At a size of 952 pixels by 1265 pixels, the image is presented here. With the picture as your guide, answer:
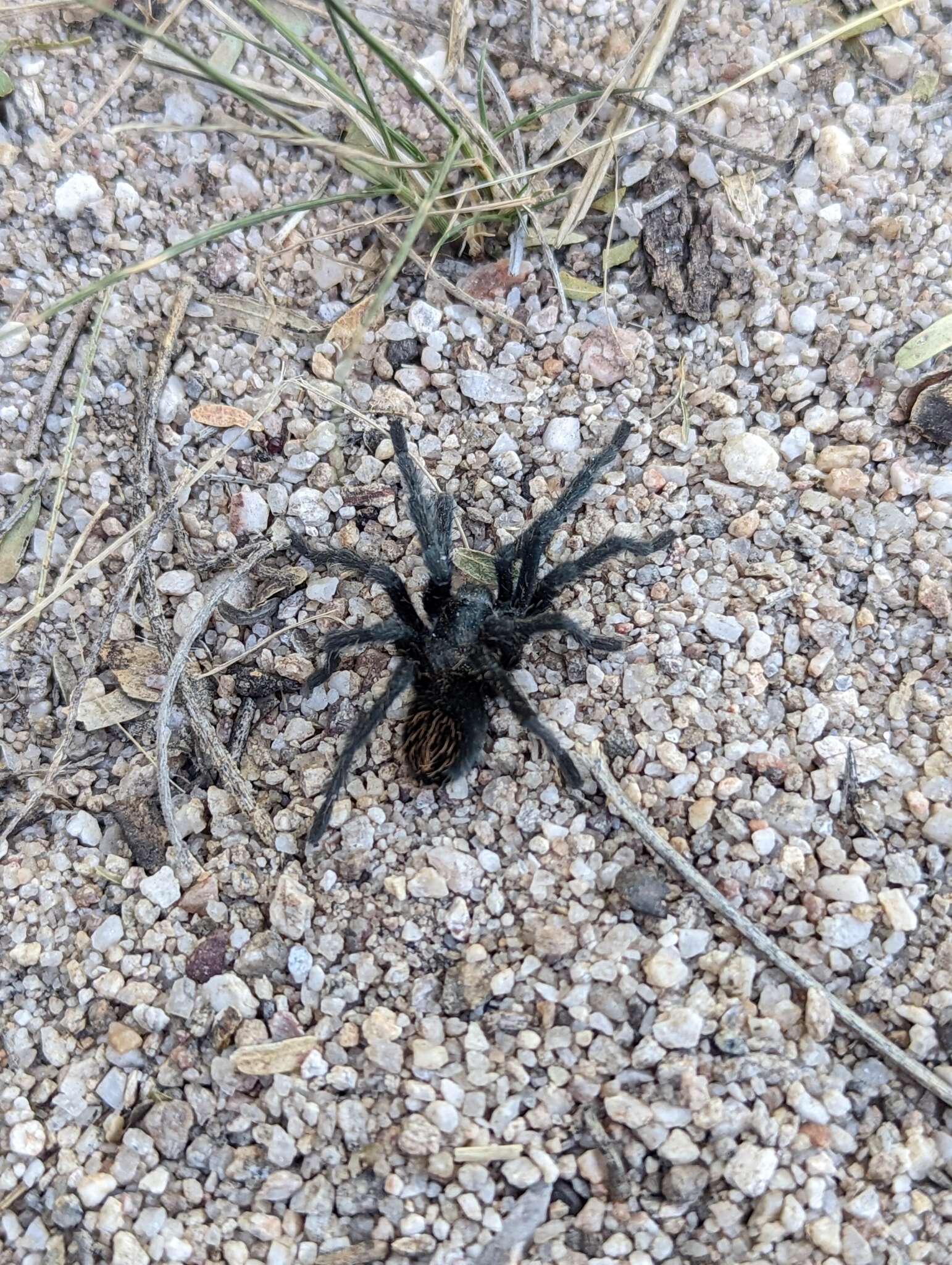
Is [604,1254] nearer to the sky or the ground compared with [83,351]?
nearer to the ground

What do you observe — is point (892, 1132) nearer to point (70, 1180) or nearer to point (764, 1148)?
point (764, 1148)

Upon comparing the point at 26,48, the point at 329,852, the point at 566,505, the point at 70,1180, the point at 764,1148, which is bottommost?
the point at 70,1180

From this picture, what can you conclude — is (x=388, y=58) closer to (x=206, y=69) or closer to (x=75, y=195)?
(x=206, y=69)

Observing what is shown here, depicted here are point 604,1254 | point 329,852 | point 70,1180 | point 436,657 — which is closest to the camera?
point 604,1254

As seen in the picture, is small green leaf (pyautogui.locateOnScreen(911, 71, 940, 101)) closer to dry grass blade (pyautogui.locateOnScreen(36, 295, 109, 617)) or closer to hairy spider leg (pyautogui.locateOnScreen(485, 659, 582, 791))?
hairy spider leg (pyautogui.locateOnScreen(485, 659, 582, 791))

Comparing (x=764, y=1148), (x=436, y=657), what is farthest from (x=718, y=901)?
(x=436, y=657)
